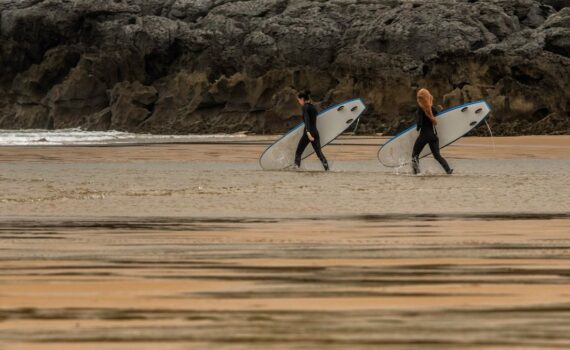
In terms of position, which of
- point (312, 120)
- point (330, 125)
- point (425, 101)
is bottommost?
point (330, 125)

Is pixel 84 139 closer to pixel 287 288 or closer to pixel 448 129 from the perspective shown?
pixel 448 129

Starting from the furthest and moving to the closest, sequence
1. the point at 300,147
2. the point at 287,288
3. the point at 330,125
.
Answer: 1. the point at 330,125
2. the point at 300,147
3. the point at 287,288

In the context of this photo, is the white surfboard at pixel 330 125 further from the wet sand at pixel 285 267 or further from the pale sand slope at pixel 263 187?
the wet sand at pixel 285 267

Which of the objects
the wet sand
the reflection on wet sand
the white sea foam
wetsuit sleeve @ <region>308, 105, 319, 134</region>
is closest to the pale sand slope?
the wet sand

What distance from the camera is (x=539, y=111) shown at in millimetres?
44156

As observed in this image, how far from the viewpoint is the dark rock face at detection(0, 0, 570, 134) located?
1907 inches

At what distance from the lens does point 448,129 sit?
22.3 meters

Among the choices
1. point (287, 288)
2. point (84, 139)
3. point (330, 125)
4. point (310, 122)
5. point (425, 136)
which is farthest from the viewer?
point (84, 139)

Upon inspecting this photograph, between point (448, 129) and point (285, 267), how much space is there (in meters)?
16.1

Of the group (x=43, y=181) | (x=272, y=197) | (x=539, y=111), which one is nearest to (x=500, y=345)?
(x=272, y=197)

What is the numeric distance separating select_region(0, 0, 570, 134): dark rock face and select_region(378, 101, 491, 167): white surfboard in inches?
780

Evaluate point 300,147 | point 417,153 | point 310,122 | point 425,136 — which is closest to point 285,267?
point 425,136

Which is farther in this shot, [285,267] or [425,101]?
[425,101]

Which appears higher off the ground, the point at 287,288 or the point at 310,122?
the point at 287,288
